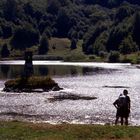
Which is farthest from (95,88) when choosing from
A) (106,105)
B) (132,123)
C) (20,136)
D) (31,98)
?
(20,136)

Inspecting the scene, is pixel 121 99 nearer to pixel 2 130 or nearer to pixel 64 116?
pixel 2 130

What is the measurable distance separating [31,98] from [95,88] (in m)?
24.1

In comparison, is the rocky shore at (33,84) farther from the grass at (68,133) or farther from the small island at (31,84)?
the grass at (68,133)

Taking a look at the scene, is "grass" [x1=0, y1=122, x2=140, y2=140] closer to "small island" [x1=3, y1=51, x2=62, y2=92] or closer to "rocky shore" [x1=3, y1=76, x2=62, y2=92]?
"small island" [x1=3, y1=51, x2=62, y2=92]

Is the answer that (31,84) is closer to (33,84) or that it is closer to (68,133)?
(33,84)

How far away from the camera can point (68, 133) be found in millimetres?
38906

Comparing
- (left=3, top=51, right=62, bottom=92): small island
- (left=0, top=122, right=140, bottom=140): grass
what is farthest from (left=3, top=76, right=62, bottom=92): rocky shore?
(left=0, top=122, right=140, bottom=140): grass

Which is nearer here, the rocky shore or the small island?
the small island

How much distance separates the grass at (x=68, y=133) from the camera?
123 ft

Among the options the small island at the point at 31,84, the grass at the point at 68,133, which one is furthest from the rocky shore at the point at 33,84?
the grass at the point at 68,133

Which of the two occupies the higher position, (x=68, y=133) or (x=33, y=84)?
(x=68, y=133)

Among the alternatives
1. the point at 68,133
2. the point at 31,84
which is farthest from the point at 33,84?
the point at 68,133

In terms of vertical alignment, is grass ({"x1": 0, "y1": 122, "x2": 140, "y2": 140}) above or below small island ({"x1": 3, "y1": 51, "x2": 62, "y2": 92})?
above

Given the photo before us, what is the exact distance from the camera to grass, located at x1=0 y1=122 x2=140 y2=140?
3741cm
